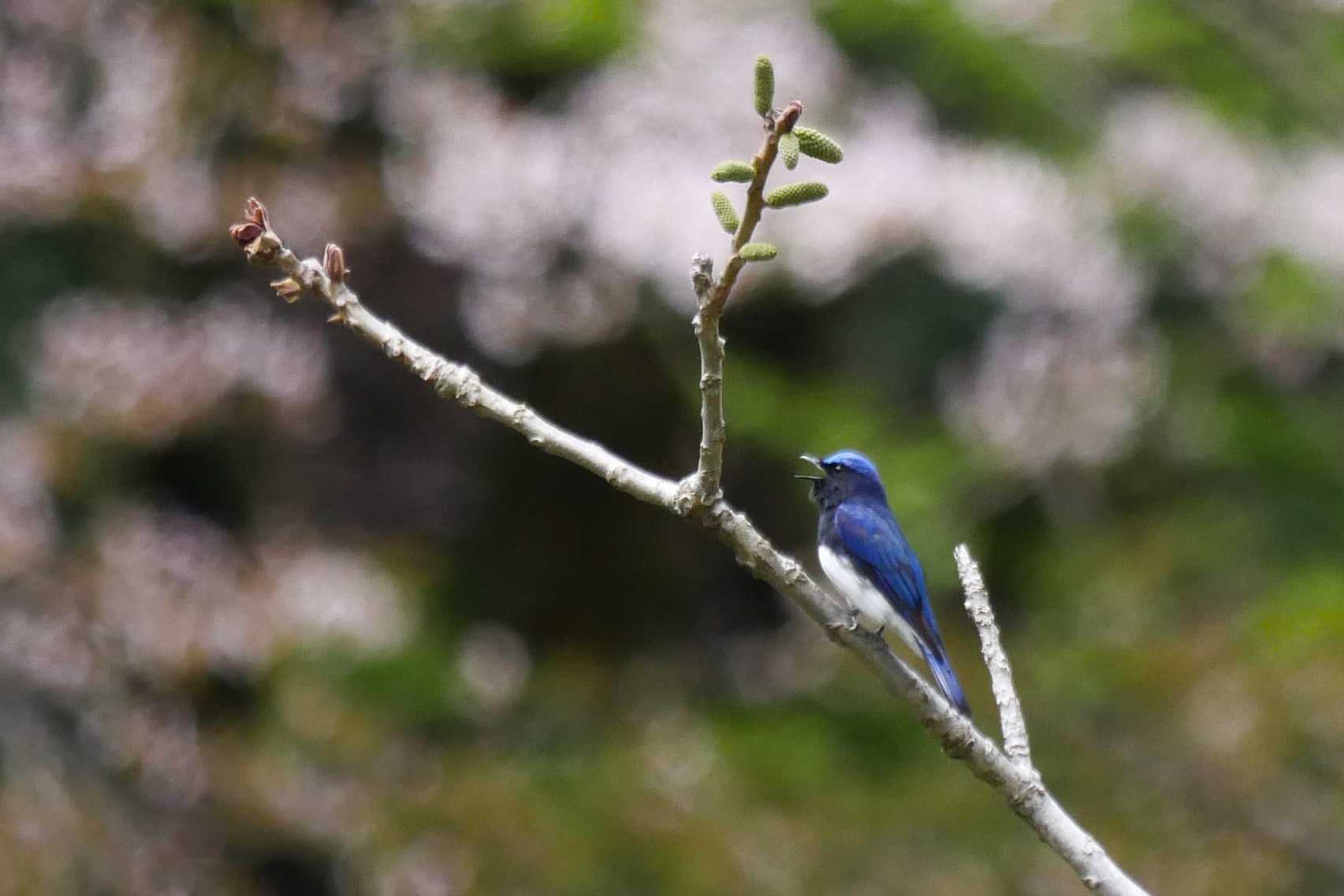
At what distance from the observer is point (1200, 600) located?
8.37m

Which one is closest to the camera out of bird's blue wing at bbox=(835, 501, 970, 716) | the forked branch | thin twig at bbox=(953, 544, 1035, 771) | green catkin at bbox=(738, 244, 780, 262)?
green catkin at bbox=(738, 244, 780, 262)

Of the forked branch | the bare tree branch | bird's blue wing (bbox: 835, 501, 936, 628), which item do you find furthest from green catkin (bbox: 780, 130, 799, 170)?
bird's blue wing (bbox: 835, 501, 936, 628)

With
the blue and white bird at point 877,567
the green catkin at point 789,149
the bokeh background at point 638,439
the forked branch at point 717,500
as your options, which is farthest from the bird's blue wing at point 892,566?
the bokeh background at point 638,439

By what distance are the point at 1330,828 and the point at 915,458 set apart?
2405 mm

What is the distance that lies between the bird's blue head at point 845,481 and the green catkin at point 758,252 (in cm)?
186

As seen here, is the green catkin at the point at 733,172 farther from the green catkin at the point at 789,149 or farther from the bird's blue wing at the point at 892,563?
the bird's blue wing at the point at 892,563

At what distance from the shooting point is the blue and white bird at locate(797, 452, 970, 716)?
3.17 meters

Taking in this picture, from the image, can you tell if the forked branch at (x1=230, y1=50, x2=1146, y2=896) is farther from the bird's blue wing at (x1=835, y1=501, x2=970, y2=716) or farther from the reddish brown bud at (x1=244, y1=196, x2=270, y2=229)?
the bird's blue wing at (x1=835, y1=501, x2=970, y2=716)

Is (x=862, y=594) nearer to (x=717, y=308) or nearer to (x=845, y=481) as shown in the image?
(x=845, y=481)

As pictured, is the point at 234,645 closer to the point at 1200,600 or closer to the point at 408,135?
the point at 408,135

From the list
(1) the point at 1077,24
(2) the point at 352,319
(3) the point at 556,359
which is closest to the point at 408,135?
(3) the point at 556,359

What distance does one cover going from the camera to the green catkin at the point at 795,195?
159 centimetres

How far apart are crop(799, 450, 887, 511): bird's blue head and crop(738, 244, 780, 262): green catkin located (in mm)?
1864

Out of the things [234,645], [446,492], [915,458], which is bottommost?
[234,645]
